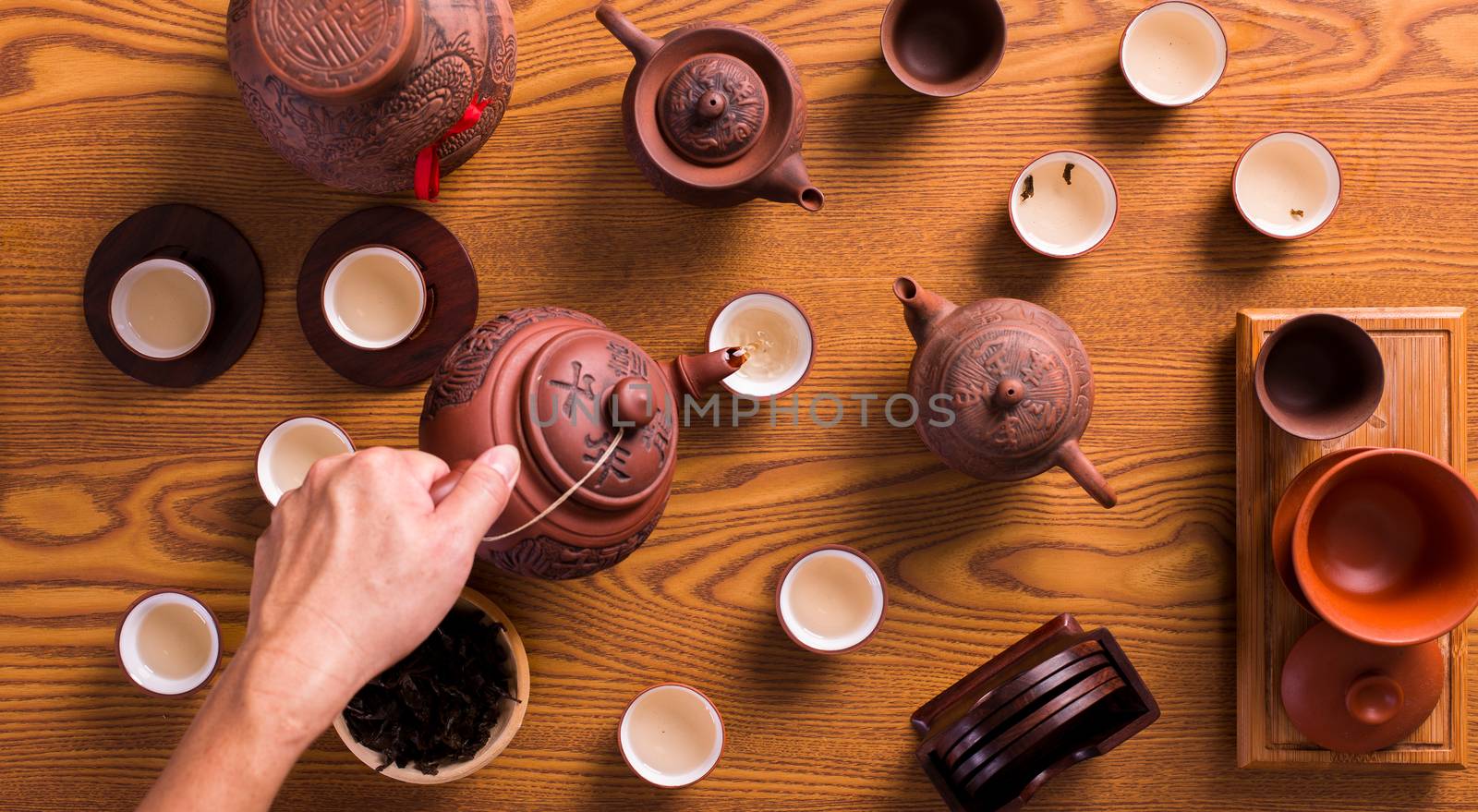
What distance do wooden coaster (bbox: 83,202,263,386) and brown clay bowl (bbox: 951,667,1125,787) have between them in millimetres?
1523

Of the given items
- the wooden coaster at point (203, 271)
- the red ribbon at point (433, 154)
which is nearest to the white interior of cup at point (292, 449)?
the wooden coaster at point (203, 271)

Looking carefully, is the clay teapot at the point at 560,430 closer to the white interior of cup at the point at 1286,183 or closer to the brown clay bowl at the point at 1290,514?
the brown clay bowl at the point at 1290,514

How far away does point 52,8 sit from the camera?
1.79 metres

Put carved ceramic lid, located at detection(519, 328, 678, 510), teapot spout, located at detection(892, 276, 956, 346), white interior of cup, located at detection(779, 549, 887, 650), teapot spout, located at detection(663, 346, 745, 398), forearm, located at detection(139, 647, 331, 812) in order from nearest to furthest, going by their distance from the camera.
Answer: forearm, located at detection(139, 647, 331, 812) < carved ceramic lid, located at detection(519, 328, 678, 510) < teapot spout, located at detection(663, 346, 745, 398) < teapot spout, located at detection(892, 276, 956, 346) < white interior of cup, located at detection(779, 549, 887, 650)

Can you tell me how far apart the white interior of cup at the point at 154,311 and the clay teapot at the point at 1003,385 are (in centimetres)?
131

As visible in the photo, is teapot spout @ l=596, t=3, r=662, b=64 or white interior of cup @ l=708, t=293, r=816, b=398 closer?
teapot spout @ l=596, t=3, r=662, b=64

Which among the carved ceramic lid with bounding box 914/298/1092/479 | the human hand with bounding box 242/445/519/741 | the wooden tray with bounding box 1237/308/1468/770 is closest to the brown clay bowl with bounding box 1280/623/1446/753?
the wooden tray with bounding box 1237/308/1468/770

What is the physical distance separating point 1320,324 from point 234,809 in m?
1.90

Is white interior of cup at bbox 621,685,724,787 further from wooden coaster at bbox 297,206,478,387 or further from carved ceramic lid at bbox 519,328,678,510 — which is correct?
wooden coaster at bbox 297,206,478,387

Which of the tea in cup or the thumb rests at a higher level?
the tea in cup

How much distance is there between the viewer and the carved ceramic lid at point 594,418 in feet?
4.14

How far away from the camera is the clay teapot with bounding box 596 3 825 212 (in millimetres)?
1521

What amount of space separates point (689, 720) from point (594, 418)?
774 mm

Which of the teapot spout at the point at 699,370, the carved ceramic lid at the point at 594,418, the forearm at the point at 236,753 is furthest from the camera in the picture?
the teapot spout at the point at 699,370
